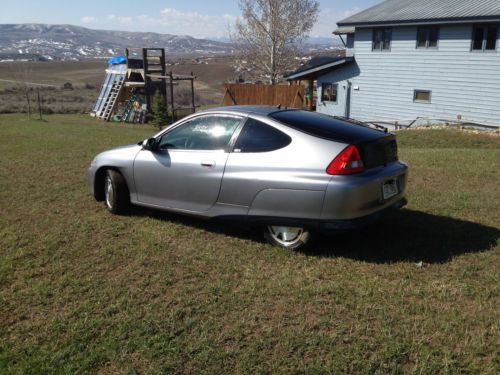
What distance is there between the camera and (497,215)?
593cm

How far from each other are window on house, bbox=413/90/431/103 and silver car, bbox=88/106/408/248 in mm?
19399

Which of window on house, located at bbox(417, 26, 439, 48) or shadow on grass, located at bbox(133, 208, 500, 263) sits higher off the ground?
window on house, located at bbox(417, 26, 439, 48)

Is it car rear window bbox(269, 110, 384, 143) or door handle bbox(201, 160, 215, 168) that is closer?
car rear window bbox(269, 110, 384, 143)

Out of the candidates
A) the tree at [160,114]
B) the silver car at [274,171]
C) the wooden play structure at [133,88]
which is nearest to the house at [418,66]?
the wooden play structure at [133,88]

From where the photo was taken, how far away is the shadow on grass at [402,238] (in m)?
4.74

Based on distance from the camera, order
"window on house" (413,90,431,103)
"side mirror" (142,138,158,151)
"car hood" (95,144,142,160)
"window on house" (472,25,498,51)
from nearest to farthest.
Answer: "side mirror" (142,138,158,151) < "car hood" (95,144,142,160) < "window on house" (472,25,498,51) < "window on house" (413,90,431,103)

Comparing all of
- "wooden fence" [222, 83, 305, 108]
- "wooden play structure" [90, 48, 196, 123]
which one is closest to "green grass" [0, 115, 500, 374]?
"wooden fence" [222, 83, 305, 108]

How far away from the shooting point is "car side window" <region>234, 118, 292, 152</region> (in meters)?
4.75

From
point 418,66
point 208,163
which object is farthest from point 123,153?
point 418,66

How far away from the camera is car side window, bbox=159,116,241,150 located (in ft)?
17.0

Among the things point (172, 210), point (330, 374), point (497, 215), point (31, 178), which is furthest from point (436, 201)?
point (31, 178)

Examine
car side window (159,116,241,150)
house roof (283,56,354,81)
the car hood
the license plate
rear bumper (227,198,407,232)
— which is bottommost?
rear bumper (227,198,407,232)

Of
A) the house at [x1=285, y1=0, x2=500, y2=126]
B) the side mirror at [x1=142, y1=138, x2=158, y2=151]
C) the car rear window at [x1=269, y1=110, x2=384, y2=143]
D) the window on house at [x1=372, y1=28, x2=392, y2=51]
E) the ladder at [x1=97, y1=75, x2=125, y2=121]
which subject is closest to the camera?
the car rear window at [x1=269, y1=110, x2=384, y2=143]

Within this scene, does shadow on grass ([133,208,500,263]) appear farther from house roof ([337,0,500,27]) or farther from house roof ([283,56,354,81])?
house roof ([283,56,354,81])
